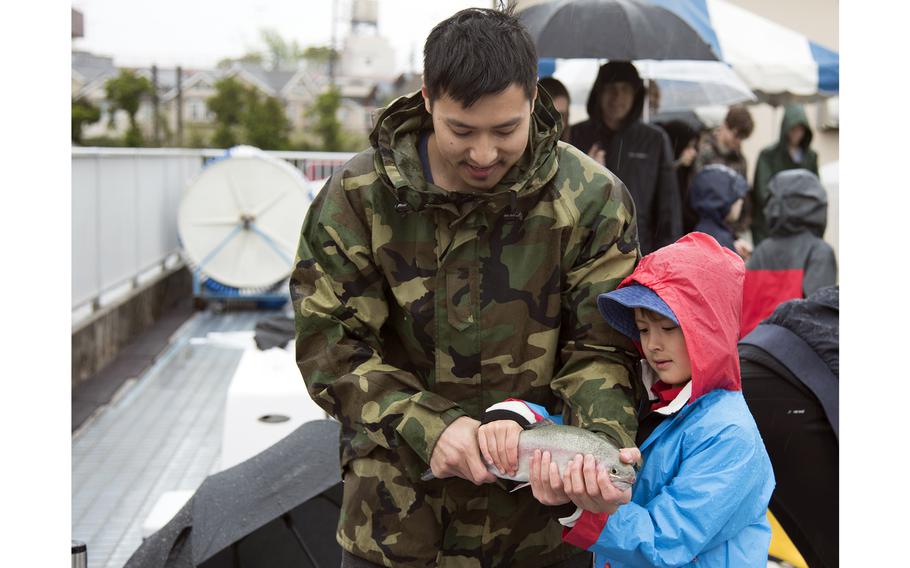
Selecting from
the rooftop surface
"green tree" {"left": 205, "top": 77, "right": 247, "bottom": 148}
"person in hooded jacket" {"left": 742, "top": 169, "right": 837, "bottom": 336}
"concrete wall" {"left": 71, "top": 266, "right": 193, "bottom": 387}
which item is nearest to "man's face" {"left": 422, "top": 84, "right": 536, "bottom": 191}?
"person in hooded jacket" {"left": 742, "top": 169, "right": 837, "bottom": 336}

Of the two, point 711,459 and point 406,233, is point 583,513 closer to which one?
point 711,459

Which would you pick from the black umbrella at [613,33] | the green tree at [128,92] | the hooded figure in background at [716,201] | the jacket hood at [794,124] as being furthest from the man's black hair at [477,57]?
the green tree at [128,92]

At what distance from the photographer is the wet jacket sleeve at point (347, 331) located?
250cm

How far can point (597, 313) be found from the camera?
8.54ft

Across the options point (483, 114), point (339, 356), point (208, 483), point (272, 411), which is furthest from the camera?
point (272, 411)

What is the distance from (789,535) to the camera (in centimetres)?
387

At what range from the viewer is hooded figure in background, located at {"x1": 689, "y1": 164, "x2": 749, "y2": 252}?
729 cm

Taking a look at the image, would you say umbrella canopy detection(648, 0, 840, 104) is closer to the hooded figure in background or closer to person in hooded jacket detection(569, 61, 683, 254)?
the hooded figure in background

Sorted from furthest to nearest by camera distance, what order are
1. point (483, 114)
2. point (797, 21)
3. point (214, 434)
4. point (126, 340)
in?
point (797, 21)
point (126, 340)
point (214, 434)
point (483, 114)

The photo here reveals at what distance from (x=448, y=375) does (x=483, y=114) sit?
63 cm

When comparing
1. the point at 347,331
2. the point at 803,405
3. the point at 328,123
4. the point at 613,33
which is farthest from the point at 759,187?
the point at 328,123

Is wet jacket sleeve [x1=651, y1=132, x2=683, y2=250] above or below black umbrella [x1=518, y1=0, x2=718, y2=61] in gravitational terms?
below

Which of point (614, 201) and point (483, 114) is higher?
point (483, 114)
